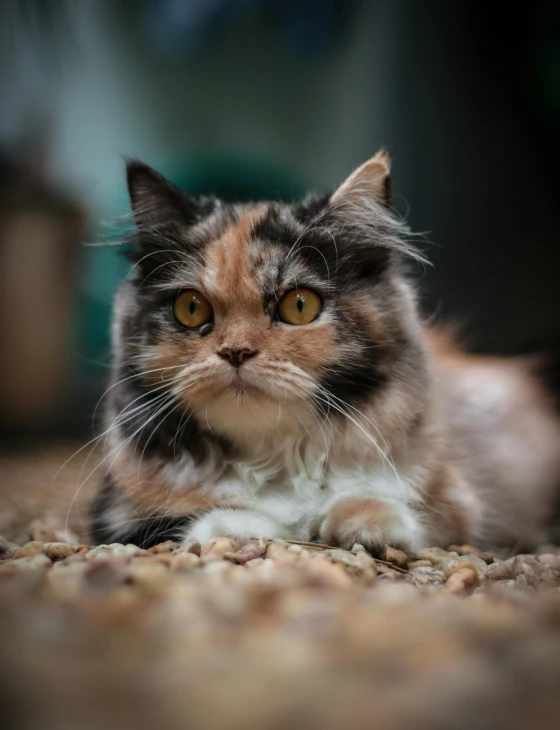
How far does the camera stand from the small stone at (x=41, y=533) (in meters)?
1.96

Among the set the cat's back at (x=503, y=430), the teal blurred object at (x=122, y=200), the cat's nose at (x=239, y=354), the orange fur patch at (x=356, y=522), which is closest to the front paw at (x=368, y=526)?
the orange fur patch at (x=356, y=522)

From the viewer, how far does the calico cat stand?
1622 mm

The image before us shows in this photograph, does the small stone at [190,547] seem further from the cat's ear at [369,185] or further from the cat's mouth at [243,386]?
the cat's ear at [369,185]

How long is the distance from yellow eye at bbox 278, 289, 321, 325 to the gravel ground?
2.21 feet

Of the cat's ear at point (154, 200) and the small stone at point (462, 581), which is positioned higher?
the cat's ear at point (154, 200)

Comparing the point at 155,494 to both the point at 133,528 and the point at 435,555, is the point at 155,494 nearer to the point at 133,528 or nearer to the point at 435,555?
the point at 133,528

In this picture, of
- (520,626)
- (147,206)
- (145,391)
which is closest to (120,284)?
(147,206)

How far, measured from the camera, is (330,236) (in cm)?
177

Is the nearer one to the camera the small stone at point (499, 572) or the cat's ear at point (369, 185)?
the small stone at point (499, 572)

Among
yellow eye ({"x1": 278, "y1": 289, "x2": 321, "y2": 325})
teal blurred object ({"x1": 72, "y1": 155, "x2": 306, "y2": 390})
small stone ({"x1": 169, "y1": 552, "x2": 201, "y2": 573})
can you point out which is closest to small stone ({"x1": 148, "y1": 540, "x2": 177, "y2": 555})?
small stone ({"x1": 169, "y1": 552, "x2": 201, "y2": 573})

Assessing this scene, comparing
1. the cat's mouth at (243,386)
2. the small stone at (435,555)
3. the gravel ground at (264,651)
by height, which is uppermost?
the cat's mouth at (243,386)

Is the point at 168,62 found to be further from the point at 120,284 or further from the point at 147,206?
the point at 120,284

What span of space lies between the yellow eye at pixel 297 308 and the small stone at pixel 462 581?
715mm

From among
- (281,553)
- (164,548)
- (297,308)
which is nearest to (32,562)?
(164,548)
